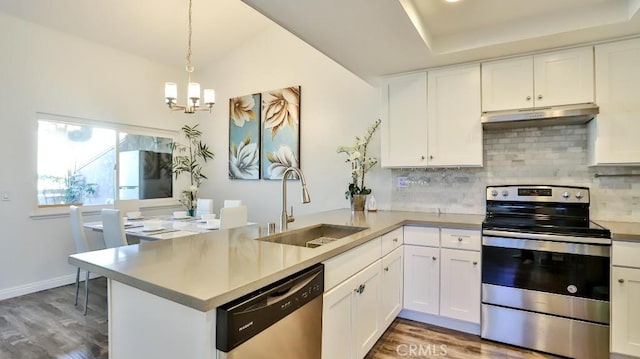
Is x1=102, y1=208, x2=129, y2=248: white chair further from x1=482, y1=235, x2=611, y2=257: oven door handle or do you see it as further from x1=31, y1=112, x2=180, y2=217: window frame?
x1=482, y1=235, x2=611, y2=257: oven door handle

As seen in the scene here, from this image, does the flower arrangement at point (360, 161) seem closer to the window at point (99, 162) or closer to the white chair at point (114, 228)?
the white chair at point (114, 228)

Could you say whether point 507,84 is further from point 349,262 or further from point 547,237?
point 349,262

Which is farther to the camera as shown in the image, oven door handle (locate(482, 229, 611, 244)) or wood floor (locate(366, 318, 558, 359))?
wood floor (locate(366, 318, 558, 359))

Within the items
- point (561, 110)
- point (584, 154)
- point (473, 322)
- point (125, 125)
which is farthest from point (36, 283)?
point (584, 154)

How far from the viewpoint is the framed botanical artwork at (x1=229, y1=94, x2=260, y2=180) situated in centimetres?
461

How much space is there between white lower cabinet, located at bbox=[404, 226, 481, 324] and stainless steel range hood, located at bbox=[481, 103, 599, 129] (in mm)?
958

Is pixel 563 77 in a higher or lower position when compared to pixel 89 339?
higher

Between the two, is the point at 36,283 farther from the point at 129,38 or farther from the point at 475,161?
the point at 475,161

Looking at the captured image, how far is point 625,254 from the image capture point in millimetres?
2074

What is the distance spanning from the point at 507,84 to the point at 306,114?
227 cm

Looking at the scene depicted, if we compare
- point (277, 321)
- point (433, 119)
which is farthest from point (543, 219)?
point (277, 321)

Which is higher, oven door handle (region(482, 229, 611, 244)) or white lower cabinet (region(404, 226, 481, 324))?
oven door handle (region(482, 229, 611, 244))

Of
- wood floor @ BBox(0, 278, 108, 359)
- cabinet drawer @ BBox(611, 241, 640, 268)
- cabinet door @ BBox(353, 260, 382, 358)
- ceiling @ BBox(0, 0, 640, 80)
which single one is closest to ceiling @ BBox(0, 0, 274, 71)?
ceiling @ BBox(0, 0, 640, 80)

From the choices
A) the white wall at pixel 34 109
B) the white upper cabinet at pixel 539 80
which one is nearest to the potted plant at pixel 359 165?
the white upper cabinet at pixel 539 80
